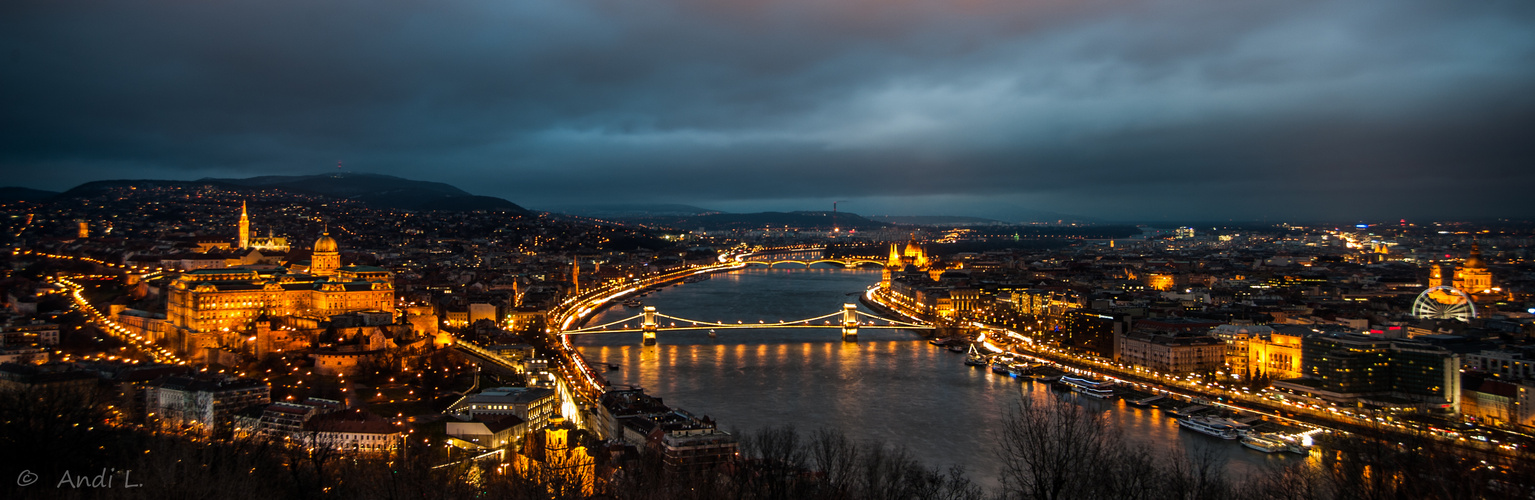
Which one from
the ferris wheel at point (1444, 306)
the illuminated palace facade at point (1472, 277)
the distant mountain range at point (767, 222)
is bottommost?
the ferris wheel at point (1444, 306)

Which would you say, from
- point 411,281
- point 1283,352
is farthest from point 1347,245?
point 411,281

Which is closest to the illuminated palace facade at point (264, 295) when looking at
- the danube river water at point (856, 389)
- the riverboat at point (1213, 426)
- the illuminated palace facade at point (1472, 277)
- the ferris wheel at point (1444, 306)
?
the danube river water at point (856, 389)

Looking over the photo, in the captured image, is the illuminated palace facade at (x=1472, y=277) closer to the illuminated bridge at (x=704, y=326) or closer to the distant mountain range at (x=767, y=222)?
the illuminated bridge at (x=704, y=326)

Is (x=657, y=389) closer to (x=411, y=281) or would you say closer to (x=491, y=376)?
(x=491, y=376)

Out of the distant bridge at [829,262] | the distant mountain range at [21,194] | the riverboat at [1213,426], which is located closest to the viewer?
the riverboat at [1213,426]

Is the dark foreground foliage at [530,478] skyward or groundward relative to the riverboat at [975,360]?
skyward

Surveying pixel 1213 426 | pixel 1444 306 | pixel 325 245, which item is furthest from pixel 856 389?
pixel 1444 306
